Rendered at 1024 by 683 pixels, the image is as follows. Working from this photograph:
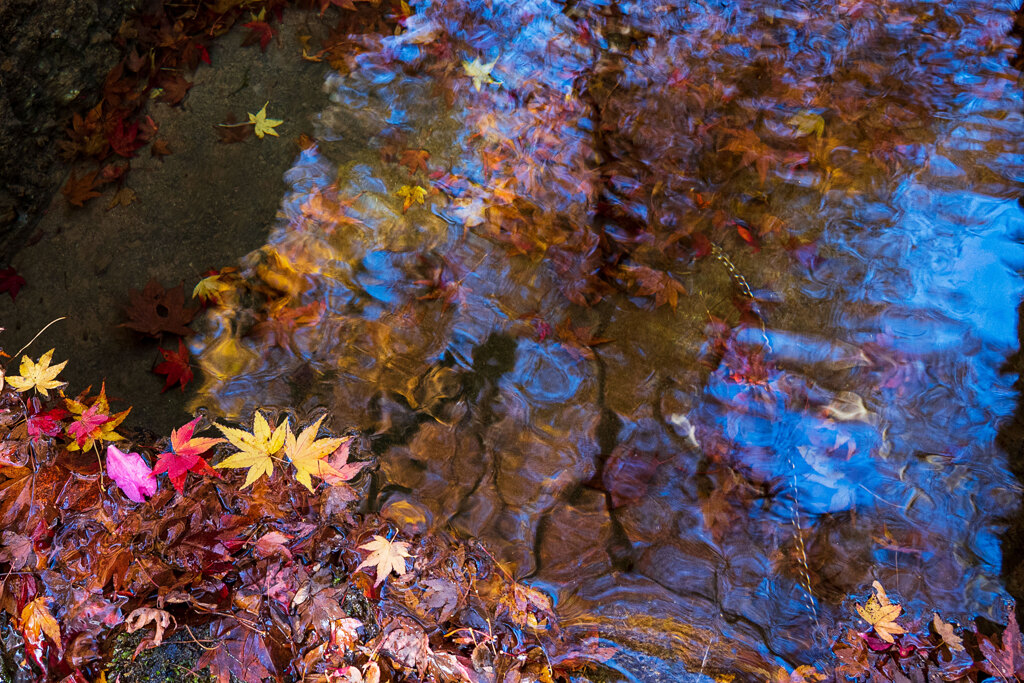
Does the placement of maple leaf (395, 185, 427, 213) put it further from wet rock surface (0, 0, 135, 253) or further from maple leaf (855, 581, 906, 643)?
maple leaf (855, 581, 906, 643)

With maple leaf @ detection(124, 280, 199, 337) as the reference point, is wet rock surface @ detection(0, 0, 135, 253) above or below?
above

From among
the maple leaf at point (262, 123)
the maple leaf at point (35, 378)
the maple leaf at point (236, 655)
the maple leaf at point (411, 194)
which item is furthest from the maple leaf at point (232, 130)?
the maple leaf at point (236, 655)

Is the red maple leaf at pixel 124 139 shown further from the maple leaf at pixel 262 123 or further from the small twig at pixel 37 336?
the small twig at pixel 37 336

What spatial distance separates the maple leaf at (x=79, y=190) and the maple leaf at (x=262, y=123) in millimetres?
773

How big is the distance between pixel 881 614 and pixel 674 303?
55.4 inches

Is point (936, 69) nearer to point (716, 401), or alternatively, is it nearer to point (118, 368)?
point (716, 401)

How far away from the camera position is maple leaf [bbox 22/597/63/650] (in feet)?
5.44

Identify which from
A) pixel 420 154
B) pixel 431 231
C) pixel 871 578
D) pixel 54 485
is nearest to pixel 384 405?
pixel 431 231

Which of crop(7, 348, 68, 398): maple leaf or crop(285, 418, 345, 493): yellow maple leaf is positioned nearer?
crop(7, 348, 68, 398): maple leaf

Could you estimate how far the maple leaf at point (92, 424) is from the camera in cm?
190

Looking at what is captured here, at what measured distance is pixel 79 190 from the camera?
2.62m

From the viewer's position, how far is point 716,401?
2.38 m

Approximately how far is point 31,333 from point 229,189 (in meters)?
1.02

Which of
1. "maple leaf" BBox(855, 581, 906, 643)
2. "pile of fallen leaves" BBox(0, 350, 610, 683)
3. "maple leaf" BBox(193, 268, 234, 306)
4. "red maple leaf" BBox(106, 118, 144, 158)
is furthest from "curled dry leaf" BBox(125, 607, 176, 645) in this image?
"maple leaf" BBox(855, 581, 906, 643)
